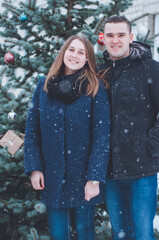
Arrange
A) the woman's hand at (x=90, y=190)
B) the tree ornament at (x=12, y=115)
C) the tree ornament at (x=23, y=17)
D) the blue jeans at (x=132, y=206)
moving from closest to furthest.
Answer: the woman's hand at (x=90, y=190)
the blue jeans at (x=132, y=206)
the tree ornament at (x=12, y=115)
the tree ornament at (x=23, y=17)

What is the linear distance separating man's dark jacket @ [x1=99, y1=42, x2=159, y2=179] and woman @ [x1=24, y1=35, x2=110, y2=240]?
11 centimetres

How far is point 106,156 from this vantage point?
6.49ft

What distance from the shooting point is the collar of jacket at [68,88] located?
2047mm

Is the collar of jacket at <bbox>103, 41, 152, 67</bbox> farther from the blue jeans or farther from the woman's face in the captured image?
the blue jeans

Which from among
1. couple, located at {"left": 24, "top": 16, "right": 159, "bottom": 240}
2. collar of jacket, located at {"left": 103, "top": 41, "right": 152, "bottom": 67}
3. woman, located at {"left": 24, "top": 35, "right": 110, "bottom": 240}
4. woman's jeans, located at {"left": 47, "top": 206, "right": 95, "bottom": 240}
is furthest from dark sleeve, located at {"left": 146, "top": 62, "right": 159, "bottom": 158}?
woman's jeans, located at {"left": 47, "top": 206, "right": 95, "bottom": 240}

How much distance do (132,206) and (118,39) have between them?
132 centimetres

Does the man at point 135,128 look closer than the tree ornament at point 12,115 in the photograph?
Yes

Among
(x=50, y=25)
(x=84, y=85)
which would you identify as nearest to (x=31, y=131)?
(x=84, y=85)

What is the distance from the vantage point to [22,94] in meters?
2.77

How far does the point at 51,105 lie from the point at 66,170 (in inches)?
20.3

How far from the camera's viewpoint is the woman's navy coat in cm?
197

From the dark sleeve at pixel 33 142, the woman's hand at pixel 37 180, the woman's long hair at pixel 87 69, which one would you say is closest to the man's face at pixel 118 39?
the woman's long hair at pixel 87 69

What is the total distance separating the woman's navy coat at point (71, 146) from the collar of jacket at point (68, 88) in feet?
0.13

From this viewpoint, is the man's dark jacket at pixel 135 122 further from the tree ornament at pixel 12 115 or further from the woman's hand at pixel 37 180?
the tree ornament at pixel 12 115
